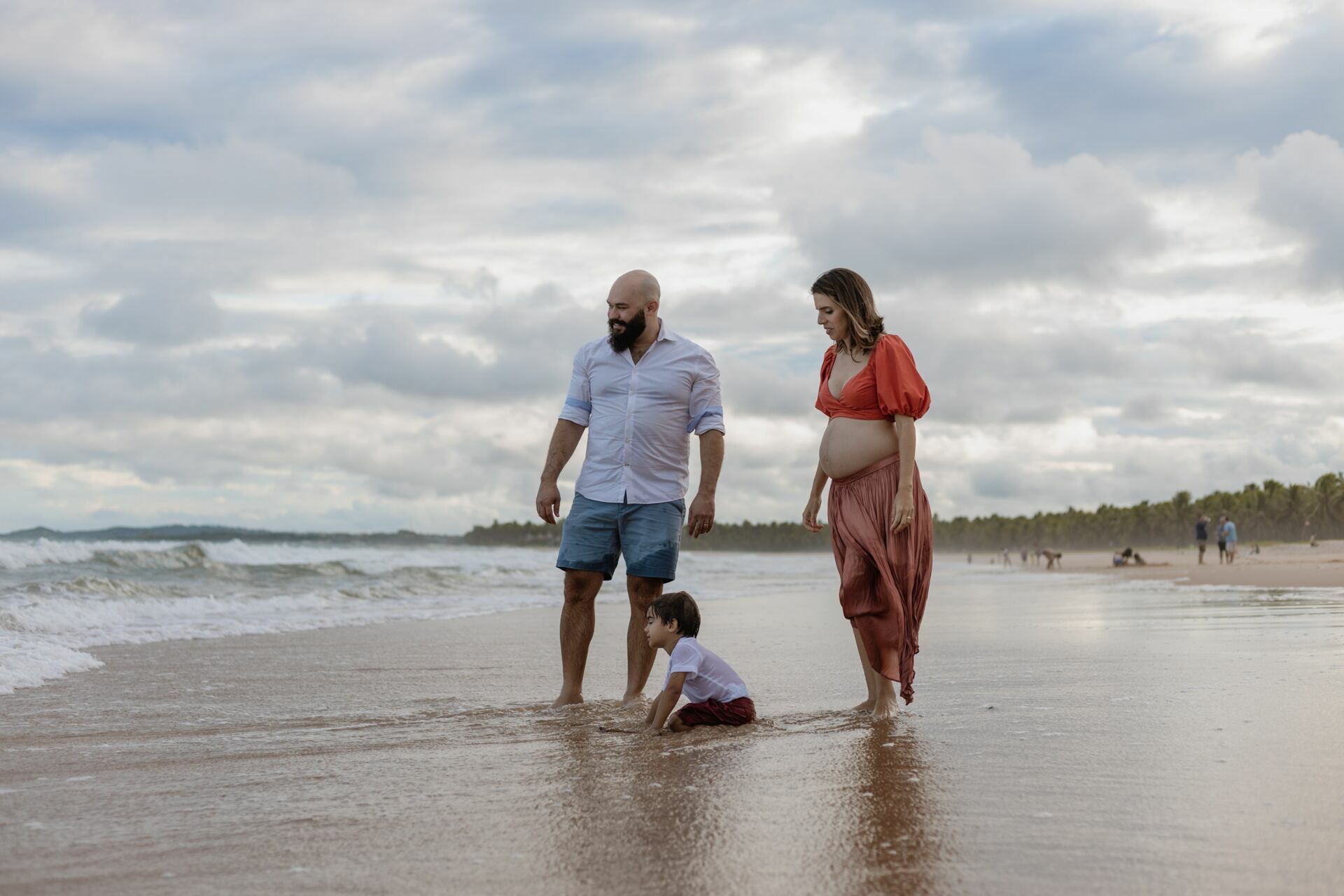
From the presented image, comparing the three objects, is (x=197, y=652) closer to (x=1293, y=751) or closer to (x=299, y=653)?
(x=299, y=653)

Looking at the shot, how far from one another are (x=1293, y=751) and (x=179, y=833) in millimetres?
2925

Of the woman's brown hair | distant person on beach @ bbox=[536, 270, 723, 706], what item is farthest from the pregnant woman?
distant person on beach @ bbox=[536, 270, 723, 706]

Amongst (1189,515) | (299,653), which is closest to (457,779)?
(299,653)

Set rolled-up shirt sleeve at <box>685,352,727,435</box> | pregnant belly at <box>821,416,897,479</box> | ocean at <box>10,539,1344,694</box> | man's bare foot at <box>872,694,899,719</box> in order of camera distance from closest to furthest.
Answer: man's bare foot at <box>872,694,899,719</box>, pregnant belly at <box>821,416,897,479</box>, rolled-up shirt sleeve at <box>685,352,727,435</box>, ocean at <box>10,539,1344,694</box>

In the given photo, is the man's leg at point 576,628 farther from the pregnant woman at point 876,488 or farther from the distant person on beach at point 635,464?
the pregnant woman at point 876,488

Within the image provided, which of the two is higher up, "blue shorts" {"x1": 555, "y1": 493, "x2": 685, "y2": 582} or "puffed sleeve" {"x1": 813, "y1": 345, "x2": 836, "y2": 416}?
"puffed sleeve" {"x1": 813, "y1": 345, "x2": 836, "y2": 416}

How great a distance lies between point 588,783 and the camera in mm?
2979

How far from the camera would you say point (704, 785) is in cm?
292

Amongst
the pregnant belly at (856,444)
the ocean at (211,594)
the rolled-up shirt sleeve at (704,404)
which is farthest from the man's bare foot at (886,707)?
the ocean at (211,594)

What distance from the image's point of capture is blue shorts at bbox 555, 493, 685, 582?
493 cm

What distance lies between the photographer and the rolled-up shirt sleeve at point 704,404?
5121mm

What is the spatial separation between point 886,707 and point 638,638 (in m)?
1.23

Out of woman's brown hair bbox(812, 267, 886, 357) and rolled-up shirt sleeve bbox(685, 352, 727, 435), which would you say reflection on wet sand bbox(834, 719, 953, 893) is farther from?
rolled-up shirt sleeve bbox(685, 352, 727, 435)

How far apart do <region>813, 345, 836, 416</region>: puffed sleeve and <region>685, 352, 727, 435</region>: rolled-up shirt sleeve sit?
23.4 inches
